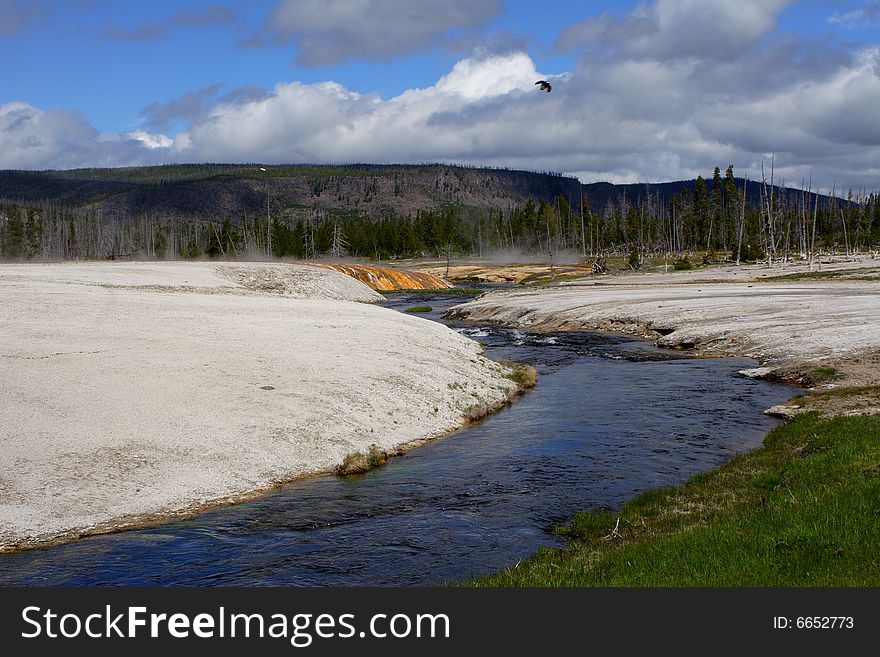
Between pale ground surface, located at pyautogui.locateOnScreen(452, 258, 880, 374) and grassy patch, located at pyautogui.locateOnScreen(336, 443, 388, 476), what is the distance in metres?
18.5

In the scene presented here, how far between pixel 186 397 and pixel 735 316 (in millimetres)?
36152

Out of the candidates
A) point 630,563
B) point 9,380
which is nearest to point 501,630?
point 630,563

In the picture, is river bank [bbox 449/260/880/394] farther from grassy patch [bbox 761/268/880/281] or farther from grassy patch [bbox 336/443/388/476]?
grassy patch [bbox 336/443/388/476]

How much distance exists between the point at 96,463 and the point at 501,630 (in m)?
12.0

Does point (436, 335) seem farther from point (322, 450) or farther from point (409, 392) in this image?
point (322, 450)

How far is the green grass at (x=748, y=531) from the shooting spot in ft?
32.9

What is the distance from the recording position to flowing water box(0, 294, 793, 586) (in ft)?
43.4

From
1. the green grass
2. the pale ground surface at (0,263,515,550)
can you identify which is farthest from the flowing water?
the green grass

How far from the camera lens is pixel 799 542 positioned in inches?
425

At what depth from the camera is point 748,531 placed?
39.3 feet

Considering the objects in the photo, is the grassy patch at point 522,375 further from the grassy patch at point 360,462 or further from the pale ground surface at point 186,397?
the grassy patch at point 360,462

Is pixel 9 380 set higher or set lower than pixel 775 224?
lower

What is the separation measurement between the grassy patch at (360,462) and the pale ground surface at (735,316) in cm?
1855

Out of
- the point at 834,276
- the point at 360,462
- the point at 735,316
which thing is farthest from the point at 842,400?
the point at 834,276
